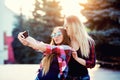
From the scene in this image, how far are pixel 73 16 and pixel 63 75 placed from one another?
524 millimetres

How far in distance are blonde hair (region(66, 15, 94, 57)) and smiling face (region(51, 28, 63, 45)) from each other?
15cm

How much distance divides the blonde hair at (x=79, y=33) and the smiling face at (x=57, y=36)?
151 mm

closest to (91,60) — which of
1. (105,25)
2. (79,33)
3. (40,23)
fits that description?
(79,33)

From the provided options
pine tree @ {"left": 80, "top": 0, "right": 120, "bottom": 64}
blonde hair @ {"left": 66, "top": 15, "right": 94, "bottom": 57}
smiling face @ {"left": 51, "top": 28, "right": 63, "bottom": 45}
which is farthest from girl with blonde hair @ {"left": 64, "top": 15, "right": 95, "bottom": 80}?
pine tree @ {"left": 80, "top": 0, "right": 120, "bottom": 64}

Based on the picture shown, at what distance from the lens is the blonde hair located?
8.75ft

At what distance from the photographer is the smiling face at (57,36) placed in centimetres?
250

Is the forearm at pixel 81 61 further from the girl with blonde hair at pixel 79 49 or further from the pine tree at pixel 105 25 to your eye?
the pine tree at pixel 105 25

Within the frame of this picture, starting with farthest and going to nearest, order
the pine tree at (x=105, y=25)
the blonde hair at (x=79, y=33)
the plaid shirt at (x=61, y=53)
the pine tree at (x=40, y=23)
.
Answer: the pine tree at (x=40, y=23) < the pine tree at (x=105, y=25) < the blonde hair at (x=79, y=33) < the plaid shirt at (x=61, y=53)

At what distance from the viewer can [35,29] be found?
64.8 ft

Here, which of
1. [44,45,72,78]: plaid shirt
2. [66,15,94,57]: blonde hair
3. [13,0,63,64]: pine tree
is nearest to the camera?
[44,45,72,78]: plaid shirt

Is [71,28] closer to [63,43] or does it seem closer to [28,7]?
[63,43]

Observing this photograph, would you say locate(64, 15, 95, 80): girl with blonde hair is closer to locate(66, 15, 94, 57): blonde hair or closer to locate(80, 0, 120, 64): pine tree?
locate(66, 15, 94, 57): blonde hair

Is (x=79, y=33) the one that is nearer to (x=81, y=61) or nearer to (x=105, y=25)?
(x=81, y=61)

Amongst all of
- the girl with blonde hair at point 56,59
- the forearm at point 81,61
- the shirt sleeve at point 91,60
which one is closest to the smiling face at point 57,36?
the girl with blonde hair at point 56,59
